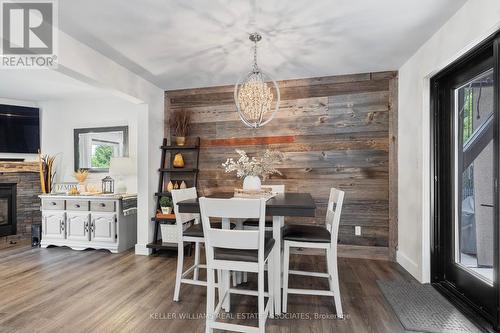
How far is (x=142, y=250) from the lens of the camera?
3.86 metres

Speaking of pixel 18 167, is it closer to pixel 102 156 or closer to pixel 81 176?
pixel 81 176

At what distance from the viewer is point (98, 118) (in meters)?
4.77

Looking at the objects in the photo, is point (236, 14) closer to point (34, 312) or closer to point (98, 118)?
point (34, 312)

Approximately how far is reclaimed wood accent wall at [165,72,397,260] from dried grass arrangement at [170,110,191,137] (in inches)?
25.3

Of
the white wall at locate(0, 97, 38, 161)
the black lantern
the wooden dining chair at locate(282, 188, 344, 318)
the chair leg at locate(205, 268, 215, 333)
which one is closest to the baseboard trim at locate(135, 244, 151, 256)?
the black lantern

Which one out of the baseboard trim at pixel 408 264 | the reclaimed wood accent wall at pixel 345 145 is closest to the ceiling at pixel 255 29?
the reclaimed wood accent wall at pixel 345 145

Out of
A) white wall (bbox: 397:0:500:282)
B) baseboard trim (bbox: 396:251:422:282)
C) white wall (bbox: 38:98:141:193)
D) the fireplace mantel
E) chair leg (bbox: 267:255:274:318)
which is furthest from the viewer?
white wall (bbox: 38:98:141:193)

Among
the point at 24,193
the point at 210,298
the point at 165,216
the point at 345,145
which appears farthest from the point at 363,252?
the point at 24,193

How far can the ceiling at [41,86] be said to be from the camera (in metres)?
3.56

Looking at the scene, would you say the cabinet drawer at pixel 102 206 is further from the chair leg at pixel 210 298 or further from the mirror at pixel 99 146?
the chair leg at pixel 210 298

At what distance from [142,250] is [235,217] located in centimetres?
261

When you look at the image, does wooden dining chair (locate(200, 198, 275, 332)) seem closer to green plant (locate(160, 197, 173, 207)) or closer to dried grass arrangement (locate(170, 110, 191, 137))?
green plant (locate(160, 197, 173, 207))

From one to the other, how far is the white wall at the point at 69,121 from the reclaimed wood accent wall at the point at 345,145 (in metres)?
2.14

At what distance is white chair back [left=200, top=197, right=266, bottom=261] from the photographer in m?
1.76
